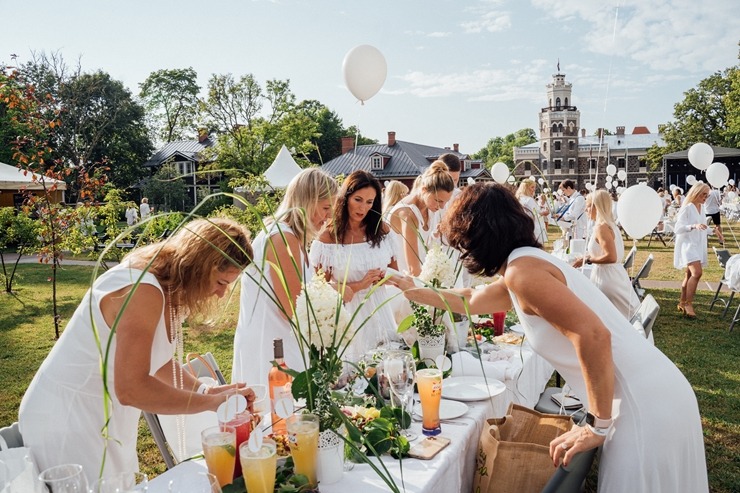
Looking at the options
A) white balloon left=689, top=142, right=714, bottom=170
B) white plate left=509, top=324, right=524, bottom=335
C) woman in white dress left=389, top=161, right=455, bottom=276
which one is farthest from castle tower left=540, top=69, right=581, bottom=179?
white plate left=509, top=324, right=524, bottom=335

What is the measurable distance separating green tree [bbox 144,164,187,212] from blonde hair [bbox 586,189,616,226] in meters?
30.9

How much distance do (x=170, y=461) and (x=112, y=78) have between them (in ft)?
130

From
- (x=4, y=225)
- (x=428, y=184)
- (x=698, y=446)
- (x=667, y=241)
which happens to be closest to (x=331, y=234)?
(x=428, y=184)

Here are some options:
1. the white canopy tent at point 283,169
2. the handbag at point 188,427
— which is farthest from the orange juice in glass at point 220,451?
the white canopy tent at point 283,169

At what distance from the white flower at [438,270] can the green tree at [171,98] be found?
4433cm

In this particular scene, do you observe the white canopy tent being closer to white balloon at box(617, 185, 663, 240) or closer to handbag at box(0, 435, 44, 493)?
white balloon at box(617, 185, 663, 240)

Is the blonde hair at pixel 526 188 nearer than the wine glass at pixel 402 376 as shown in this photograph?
No

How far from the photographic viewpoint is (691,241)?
23.8 feet

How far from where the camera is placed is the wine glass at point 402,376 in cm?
178

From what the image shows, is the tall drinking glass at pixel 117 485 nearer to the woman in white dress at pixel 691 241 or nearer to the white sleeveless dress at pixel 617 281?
the white sleeveless dress at pixel 617 281

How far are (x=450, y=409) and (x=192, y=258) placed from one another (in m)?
1.08

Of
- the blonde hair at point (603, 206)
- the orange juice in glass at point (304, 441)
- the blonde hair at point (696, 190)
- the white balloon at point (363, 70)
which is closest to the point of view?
the orange juice in glass at point (304, 441)

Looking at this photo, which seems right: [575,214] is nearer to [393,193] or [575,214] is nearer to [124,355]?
[393,193]

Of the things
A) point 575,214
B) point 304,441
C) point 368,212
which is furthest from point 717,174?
point 304,441
